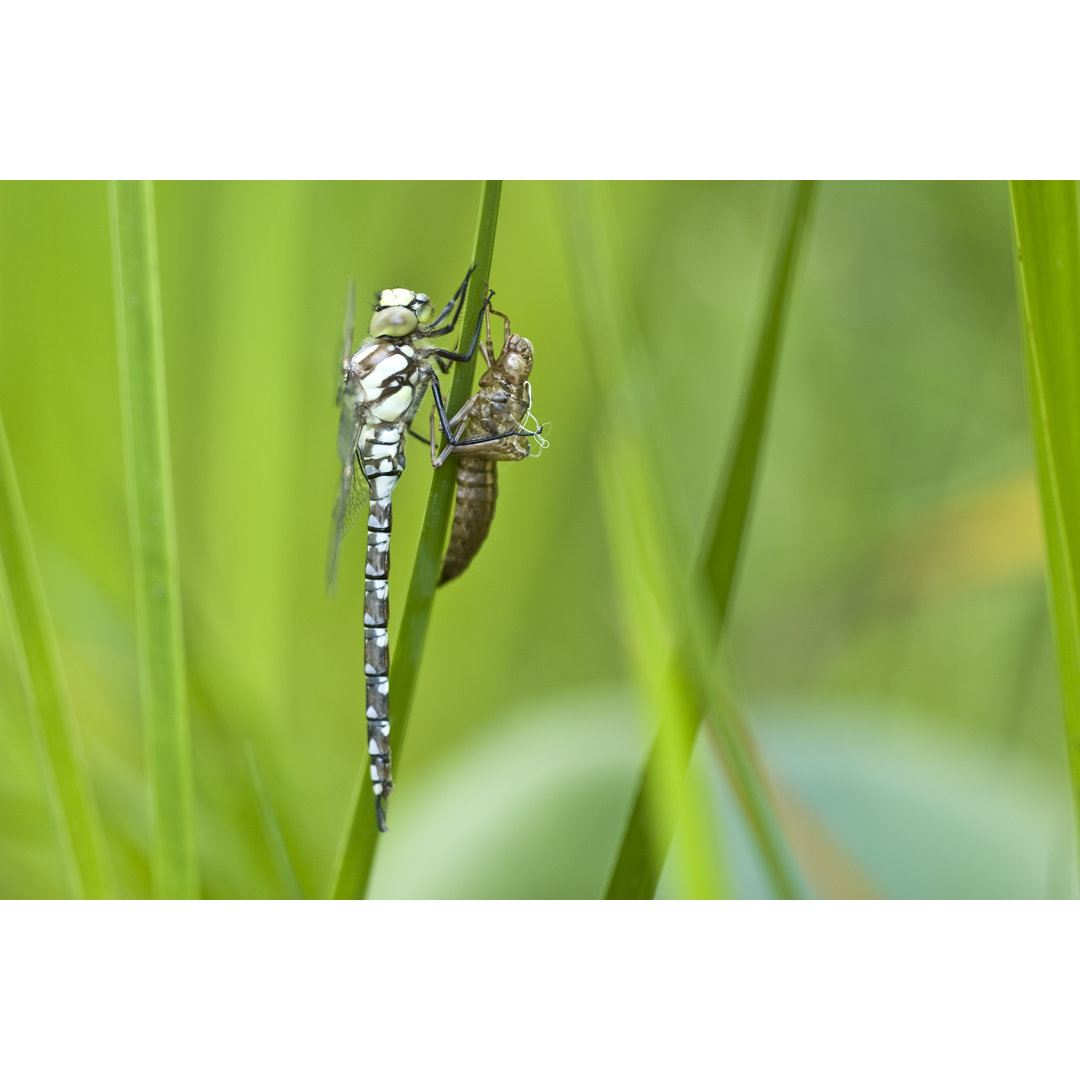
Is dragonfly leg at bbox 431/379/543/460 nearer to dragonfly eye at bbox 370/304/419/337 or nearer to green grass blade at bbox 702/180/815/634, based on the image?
dragonfly eye at bbox 370/304/419/337

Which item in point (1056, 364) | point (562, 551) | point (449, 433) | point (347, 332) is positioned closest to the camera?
point (1056, 364)

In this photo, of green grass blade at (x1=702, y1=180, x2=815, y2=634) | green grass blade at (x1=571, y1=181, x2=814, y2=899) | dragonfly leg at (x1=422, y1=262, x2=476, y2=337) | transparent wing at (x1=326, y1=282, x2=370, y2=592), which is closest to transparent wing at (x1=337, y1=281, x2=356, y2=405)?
transparent wing at (x1=326, y1=282, x2=370, y2=592)

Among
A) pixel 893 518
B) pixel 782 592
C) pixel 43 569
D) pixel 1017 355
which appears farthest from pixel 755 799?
pixel 43 569

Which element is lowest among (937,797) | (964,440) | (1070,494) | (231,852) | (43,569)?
(231,852)

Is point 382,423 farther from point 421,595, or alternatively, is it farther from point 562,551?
point 562,551

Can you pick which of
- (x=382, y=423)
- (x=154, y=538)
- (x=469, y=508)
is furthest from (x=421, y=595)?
(x=154, y=538)

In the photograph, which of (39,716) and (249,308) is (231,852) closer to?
(39,716)

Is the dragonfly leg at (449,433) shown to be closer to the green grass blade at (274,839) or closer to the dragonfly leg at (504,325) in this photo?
the dragonfly leg at (504,325)
